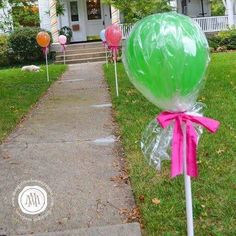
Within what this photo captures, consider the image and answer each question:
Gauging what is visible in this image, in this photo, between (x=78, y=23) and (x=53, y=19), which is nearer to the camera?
(x=53, y=19)

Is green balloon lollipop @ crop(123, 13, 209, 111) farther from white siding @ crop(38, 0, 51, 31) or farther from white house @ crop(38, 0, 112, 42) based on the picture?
white house @ crop(38, 0, 112, 42)

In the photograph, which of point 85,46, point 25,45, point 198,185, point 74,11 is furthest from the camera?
point 74,11

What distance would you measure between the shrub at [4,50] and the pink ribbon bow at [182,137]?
19.2 metres

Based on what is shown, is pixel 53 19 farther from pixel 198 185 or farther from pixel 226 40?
pixel 198 185

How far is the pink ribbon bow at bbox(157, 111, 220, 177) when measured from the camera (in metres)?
2.89

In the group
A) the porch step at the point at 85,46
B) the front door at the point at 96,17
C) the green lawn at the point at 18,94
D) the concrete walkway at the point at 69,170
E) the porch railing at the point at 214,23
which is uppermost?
the front door at the point at 96,17

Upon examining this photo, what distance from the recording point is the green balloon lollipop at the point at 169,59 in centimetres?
270

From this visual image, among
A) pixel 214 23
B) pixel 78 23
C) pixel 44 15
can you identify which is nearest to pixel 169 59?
pixel 214 23

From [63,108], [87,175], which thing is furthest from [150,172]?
[63,108]

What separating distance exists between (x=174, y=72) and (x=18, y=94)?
28.6 ft

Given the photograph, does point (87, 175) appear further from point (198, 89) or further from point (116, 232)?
point (198, 89)

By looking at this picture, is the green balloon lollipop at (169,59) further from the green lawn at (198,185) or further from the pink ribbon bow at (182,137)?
the green lawn at (198,185)

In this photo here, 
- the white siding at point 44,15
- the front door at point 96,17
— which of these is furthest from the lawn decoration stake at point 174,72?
the front door at point 96,17

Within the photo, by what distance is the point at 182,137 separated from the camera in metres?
2.92
